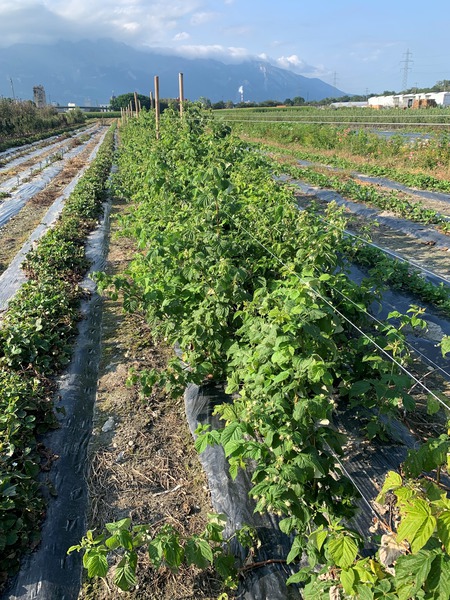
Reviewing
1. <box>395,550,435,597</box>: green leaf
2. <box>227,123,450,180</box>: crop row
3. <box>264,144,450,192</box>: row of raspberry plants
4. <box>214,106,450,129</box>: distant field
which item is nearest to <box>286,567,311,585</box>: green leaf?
<box>395,550,435,597</box>: green leaf

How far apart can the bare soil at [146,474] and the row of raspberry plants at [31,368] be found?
42 centimetres

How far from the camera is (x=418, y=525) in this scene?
4.14 feet

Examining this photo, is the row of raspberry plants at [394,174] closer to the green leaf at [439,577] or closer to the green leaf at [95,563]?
the green leaf at [439,577]

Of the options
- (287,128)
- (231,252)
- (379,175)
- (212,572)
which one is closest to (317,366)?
(212,572)

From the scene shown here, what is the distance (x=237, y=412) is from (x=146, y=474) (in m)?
1.26

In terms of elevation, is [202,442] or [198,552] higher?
[202,442]

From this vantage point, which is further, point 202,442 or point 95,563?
point 202,442

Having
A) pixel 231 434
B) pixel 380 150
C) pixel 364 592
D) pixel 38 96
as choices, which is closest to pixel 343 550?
pixel 364 592

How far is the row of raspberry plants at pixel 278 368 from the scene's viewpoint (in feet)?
5.63

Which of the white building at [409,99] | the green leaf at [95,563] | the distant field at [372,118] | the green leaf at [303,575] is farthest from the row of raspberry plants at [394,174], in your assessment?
the white building at [409,99]

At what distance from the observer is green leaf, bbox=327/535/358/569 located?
5.25 ft

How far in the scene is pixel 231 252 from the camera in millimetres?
3629

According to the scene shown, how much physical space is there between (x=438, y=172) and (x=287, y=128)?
14021 mm

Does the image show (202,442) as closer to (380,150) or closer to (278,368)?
(278,368)
